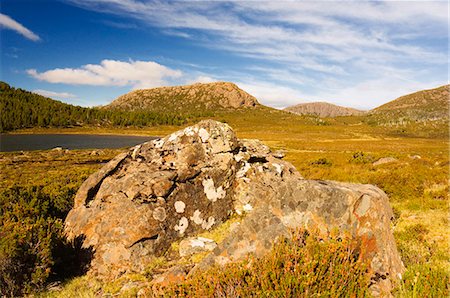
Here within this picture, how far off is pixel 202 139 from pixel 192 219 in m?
4.28

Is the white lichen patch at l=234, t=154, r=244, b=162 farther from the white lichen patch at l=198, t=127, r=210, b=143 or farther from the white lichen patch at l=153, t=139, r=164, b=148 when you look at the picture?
the white lichen patch at l=153, t=139, r=164, b=148

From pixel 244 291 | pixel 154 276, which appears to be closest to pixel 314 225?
pixel 244 291

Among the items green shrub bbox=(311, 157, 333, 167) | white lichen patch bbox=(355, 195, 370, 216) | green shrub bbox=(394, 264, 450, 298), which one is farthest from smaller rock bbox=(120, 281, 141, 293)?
green shrub bbox=(311, 157, 333, 167)

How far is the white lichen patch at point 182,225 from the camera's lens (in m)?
10.4

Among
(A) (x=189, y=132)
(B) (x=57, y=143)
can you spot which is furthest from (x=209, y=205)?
(B) (x=57, y=143)

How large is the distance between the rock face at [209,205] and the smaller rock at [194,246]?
0.07m

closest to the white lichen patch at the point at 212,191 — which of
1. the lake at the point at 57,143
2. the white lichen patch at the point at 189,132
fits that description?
the white lichen patch at the point at 189,132

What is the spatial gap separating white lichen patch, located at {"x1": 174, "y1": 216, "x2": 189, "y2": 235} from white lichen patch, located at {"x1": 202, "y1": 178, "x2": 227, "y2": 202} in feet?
4.95

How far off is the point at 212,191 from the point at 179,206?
1.78 meters

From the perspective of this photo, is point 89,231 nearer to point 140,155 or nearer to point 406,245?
point 140,155

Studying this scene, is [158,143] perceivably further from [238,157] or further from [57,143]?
[57,143]

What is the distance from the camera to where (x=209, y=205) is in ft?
38.3

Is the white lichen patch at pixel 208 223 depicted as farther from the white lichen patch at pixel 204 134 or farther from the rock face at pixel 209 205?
the white lichen patch at pixel 204 134

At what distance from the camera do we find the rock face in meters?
6.38
